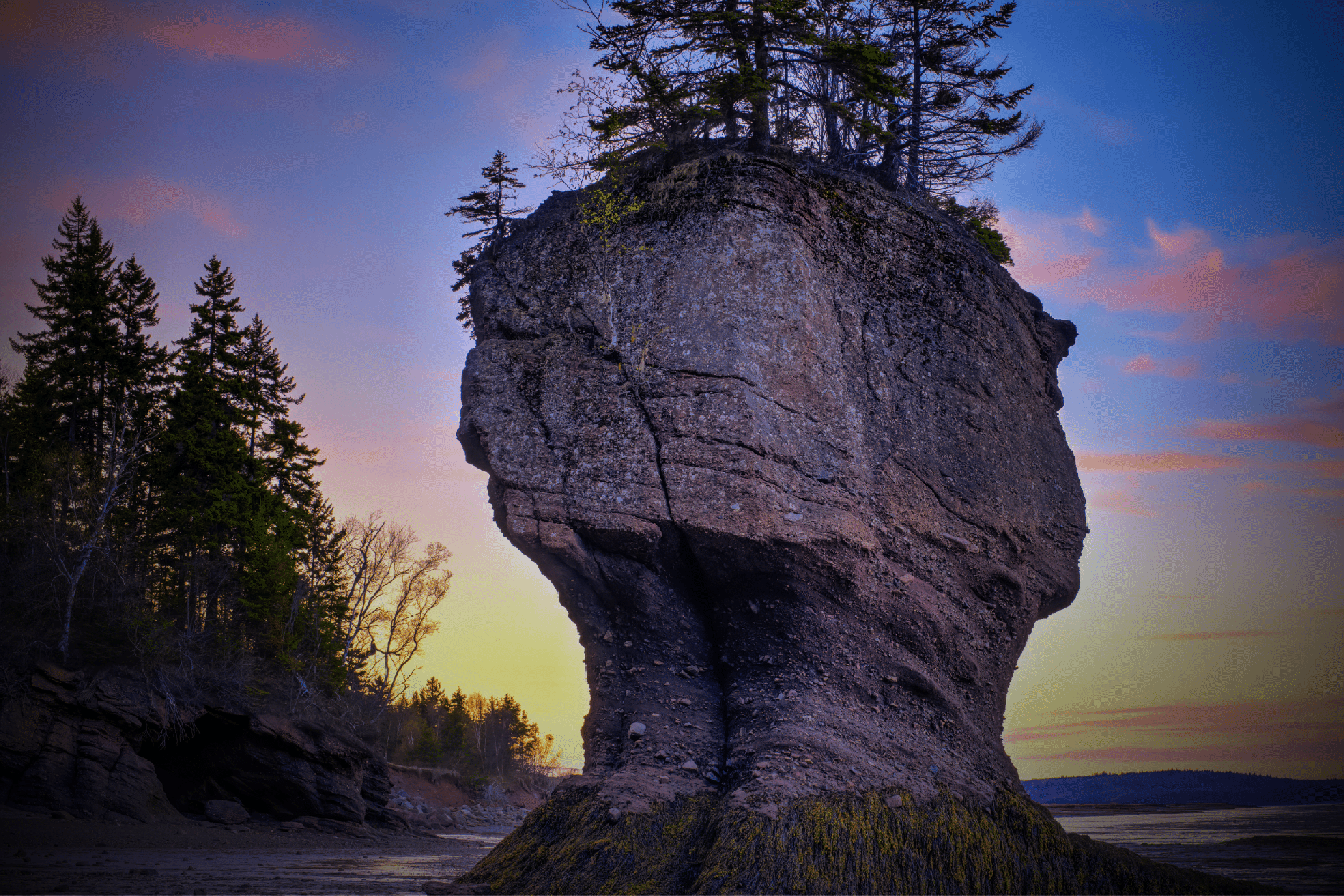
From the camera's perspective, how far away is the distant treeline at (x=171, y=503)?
81.9 feet

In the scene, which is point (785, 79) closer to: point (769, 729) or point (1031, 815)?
point (769, 729)

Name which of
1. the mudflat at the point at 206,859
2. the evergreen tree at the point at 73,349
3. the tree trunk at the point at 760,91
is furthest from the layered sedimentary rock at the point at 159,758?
the tree trunk at the point at 760,91

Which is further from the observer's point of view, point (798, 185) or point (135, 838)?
point (135, 838)

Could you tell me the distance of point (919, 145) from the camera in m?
18.2

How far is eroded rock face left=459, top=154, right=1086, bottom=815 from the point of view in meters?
10.4

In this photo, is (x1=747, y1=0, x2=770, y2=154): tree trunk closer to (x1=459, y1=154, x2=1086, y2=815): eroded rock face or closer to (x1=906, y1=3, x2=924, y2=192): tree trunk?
(x1=459, y1=154, x2=1086, y2=815): eroded rock face

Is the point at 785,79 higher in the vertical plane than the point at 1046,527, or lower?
higher

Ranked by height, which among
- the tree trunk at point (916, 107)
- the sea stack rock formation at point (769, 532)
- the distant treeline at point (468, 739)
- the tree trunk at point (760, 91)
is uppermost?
the tree trunk at point (916, 107)

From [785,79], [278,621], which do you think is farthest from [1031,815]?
[278,621]

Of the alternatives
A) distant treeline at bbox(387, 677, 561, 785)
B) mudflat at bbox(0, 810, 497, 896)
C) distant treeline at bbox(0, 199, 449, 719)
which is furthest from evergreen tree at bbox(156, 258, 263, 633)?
distant treeline at bbox(387, 677, 561, 785)

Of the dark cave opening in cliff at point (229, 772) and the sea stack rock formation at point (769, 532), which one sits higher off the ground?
the sea stack rock formation at point (769, 532)

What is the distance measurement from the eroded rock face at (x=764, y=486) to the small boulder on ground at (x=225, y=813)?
17089mm

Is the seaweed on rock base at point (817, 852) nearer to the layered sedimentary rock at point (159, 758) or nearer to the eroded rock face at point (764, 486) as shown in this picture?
the eroded rock face at point (764, 486)

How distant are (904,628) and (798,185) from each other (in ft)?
21.9
